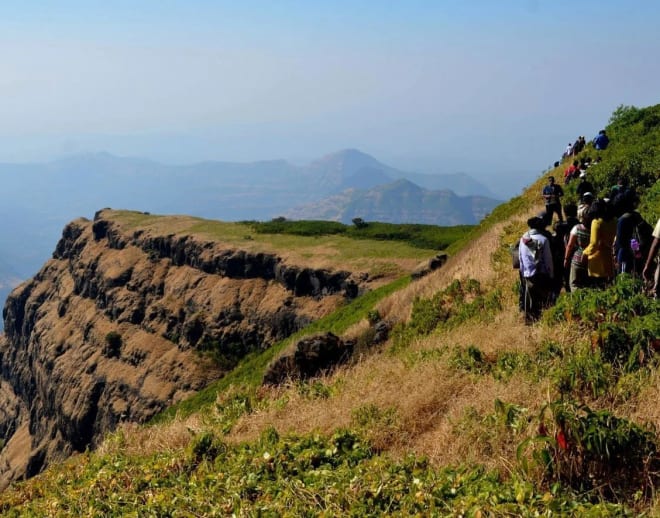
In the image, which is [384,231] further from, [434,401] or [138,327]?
[434,401]

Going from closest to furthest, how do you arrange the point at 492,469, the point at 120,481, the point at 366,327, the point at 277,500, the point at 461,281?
the point at 492,469
the point at 277,500
the point at 120,481
the point at 461,281
the point at 366,327

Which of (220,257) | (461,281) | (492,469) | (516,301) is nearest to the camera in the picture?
(492,469)

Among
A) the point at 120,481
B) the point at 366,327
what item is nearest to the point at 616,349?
the point at 120,481

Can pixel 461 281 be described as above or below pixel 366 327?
above

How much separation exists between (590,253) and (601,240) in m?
0.30

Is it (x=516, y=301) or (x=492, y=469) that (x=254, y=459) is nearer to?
(x=492, y=469)

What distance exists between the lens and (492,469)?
5977mm

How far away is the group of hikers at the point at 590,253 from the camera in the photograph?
30.8ft

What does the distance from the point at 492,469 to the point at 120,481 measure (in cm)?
599

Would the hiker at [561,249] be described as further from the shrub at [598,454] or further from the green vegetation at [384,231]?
the green vegetation at [384,231]

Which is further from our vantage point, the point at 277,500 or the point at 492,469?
the point at 277,500

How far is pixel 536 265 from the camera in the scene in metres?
9.95

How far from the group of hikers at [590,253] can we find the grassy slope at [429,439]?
894mm

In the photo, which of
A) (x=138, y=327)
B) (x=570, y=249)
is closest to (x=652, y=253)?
(x=570, y=249)
